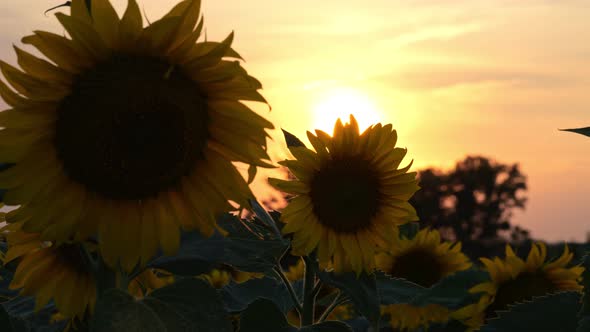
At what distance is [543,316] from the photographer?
94.1 inches

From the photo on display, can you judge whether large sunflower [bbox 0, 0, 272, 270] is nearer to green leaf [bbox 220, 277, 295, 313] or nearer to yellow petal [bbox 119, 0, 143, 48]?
yellow petal [bbox 119, 0, 143, 48]

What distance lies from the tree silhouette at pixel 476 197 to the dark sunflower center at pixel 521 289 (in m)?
49.8

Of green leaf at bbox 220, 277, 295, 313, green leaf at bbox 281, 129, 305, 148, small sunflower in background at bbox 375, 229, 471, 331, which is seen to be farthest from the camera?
small sunflower in background at bbox 375, 229, 471, 331

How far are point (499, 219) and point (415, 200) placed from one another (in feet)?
52.0

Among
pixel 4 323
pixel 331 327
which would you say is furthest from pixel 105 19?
pixel 331 327

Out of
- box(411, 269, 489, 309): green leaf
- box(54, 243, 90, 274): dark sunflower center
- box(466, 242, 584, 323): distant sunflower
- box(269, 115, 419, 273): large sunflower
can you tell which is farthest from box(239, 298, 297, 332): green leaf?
box(466, 242, 584, 323): distant sunflower

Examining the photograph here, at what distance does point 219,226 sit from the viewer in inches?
79.7

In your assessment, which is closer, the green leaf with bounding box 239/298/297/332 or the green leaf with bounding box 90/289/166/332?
the green leaf with bounding box 90/289/166/332

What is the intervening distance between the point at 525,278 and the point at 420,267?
1.08m

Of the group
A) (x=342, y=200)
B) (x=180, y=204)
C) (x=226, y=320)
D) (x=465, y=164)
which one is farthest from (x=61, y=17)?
(x=465, y=164)

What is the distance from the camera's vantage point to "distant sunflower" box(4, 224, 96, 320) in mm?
2230

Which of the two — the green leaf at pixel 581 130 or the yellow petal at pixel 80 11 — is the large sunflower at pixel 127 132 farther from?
the green leaf at pixel 581 130

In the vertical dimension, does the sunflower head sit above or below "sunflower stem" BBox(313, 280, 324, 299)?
below

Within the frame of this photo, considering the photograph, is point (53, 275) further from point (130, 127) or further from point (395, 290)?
point (395, 290)
